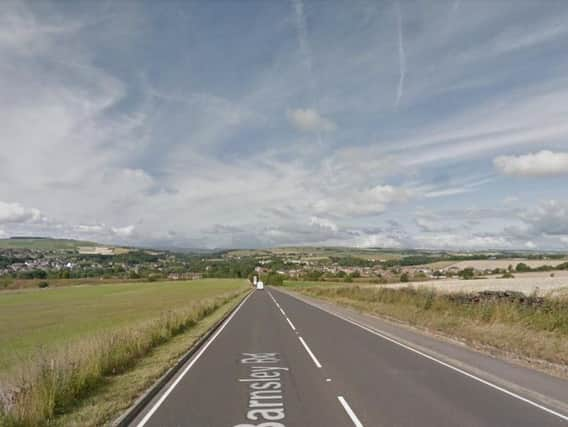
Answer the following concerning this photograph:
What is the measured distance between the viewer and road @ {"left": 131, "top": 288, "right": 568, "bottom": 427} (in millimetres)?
7562

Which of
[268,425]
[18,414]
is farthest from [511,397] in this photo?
[18,414]

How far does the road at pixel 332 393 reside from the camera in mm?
7562

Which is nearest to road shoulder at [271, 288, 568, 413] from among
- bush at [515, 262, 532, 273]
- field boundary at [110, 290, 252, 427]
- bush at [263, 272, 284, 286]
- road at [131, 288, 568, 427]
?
road at [131, 288, 568, 427]

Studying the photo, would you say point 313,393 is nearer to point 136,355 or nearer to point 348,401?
point 348,401

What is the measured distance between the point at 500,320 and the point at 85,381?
620 inches

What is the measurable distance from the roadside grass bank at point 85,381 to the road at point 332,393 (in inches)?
26.3

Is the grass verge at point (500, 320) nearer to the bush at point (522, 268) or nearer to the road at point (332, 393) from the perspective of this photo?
the road at point (332, 393)

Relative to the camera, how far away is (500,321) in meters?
19.1

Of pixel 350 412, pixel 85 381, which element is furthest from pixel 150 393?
pixel 350 412

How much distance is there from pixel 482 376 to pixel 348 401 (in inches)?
161

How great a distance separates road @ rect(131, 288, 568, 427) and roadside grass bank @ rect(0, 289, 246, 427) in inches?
26.3

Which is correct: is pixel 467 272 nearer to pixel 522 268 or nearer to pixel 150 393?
pixel 522 268

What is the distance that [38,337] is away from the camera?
27938mm

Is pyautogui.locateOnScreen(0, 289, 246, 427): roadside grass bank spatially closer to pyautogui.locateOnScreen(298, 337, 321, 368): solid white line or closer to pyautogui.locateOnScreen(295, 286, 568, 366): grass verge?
pyautogui.locateOnScreen(298, 337, 321, 368): solid white line
